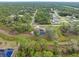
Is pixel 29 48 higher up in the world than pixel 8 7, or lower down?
lower down

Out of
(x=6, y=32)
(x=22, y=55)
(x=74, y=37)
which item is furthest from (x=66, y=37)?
(x=6, y=32)

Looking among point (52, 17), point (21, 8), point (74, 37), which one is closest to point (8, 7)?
point (21, 8)

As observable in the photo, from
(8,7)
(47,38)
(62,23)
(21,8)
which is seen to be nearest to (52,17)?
(62,23)

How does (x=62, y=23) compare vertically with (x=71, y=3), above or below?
below

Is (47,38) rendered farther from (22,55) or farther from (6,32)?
(6,32)

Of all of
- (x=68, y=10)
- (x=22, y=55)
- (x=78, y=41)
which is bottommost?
(x=22, y=55)

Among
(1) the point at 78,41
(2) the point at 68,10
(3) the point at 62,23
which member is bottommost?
(1) the point at 78,41

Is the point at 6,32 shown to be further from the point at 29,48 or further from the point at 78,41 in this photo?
the point at 78,41
